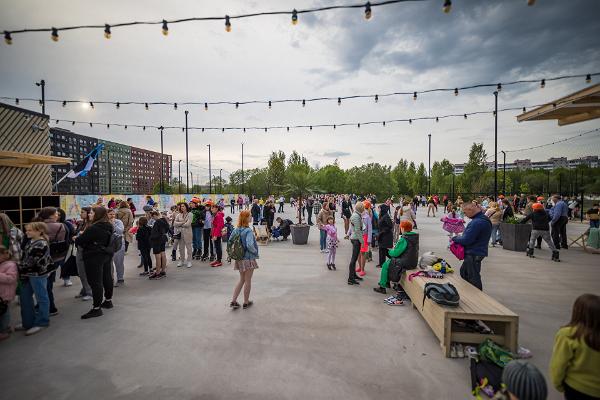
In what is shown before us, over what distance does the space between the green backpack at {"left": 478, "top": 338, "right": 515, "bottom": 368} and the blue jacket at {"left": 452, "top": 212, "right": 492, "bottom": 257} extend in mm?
1687

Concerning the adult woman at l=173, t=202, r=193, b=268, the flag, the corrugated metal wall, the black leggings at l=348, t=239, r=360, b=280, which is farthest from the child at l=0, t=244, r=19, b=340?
the flag

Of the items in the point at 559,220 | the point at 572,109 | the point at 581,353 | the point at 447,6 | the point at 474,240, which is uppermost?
the point at 447,6

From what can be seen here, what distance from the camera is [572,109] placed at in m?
5.62

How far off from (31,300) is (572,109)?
33.7 feet

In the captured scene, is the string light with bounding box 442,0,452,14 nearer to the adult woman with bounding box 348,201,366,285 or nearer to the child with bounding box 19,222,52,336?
the adult woman with bounding box 348,201,366,285

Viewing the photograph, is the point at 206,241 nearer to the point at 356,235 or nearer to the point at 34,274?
the point at 34,274

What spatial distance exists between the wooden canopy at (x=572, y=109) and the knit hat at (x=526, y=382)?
5285 millimetres

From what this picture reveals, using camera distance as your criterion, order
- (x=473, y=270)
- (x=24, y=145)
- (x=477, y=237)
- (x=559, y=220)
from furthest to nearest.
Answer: (x=24, y=145) < (x=559, y=220) < (x=473, y=270) < (x=477, y=237)

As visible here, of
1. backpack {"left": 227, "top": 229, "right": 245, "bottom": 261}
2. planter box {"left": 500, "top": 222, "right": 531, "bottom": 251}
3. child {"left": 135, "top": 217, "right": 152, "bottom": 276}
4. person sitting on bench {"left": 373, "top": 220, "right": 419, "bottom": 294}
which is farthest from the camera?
planter box {"left": 500, "top": 222, "right": 531, "bottom": 251}

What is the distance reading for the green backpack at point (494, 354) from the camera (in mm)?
3045

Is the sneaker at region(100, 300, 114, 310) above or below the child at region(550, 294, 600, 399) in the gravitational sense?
below

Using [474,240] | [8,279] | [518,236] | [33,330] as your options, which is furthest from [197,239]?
[518,236]

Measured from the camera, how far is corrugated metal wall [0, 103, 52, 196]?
1077 centimetres

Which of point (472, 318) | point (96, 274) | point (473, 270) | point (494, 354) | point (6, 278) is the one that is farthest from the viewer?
point (96, 274)
